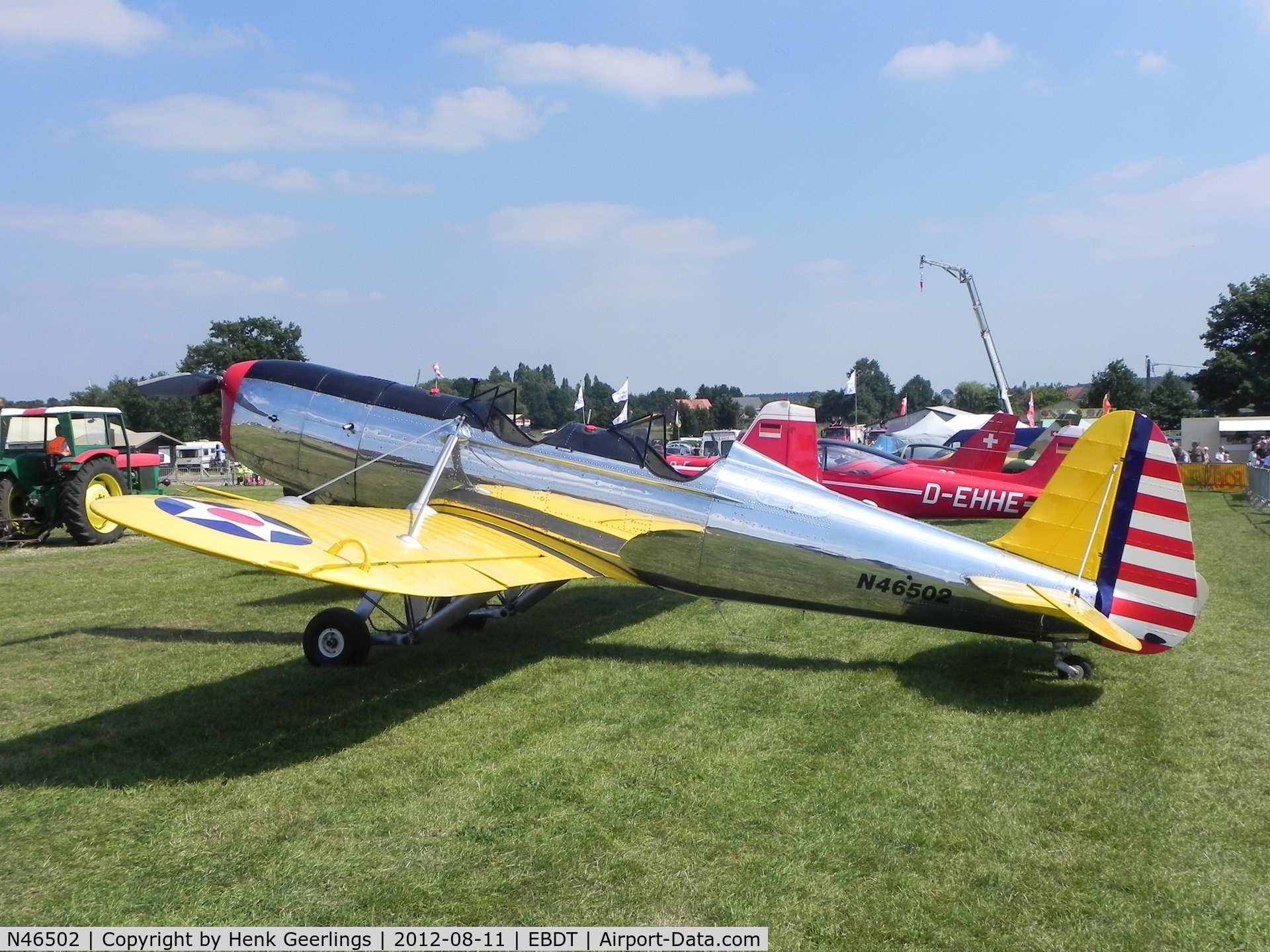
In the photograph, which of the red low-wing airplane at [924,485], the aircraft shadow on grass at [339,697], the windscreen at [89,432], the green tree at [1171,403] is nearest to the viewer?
the aircraft shadow on grass at [339,697]

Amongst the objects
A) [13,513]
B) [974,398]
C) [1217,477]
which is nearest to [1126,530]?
[13,513]

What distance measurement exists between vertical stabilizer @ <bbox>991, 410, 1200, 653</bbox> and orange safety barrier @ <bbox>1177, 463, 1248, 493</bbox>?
20.4 metres

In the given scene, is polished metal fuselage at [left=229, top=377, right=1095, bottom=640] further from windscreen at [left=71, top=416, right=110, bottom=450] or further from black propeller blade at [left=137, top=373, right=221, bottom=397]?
windscreen at [left=71, top=416, right=110, bottom=450]

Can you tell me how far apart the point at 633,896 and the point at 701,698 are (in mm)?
2310

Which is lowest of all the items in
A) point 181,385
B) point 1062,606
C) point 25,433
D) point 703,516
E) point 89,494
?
point 89,494

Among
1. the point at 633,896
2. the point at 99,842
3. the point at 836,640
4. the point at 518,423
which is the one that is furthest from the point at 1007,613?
the point at 99,842

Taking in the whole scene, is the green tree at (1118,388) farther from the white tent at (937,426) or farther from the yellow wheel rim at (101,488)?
the yellow wheel rim at (101,488)

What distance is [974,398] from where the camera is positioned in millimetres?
101125

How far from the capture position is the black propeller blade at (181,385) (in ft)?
28.3

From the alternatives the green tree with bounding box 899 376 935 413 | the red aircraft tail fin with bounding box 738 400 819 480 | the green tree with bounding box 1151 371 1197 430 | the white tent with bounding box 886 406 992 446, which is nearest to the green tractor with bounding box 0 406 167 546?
the red aircraft tail fin with bounding box 738 400 819 480

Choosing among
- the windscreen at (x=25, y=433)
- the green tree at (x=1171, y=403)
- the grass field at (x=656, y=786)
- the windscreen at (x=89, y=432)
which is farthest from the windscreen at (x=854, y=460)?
the green tree at (x=1171, y=403)

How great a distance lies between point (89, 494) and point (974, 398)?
329 feet

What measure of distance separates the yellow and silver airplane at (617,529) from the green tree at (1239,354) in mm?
58533

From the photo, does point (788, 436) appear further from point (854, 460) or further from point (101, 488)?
point (101, 488)
